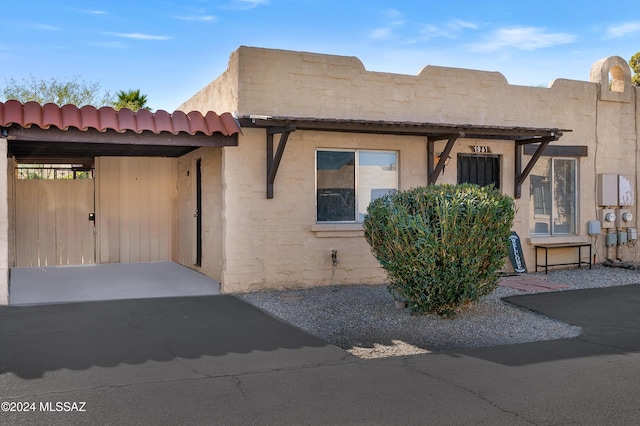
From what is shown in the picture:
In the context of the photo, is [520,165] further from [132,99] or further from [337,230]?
[132,99]

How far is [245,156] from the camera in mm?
10148

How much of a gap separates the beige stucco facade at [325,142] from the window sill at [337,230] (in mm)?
19

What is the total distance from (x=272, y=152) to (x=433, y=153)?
10.7 feet

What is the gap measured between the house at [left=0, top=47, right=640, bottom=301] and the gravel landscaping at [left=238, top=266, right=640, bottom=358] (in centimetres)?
109

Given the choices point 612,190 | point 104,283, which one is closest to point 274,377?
point 104,283

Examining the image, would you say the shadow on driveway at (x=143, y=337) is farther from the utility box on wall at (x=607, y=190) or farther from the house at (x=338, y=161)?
the utility box on wall at (x=607, y=190)

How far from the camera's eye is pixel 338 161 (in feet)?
36.1

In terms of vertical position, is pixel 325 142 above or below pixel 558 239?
above

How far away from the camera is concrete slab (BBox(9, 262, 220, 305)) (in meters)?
9.51

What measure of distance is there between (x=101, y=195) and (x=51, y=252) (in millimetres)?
1690

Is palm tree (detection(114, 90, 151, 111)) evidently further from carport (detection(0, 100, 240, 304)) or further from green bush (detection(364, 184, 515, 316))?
green bush (detection(364, 184, 515, 316))

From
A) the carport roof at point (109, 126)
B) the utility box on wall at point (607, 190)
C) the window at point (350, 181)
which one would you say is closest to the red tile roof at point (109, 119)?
the carport roof at point (109, 126)

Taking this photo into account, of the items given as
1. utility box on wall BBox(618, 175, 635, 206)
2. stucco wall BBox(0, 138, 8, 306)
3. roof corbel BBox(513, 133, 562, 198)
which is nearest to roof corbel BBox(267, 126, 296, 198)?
stucco wall BBox(0, 138, 8, 306)

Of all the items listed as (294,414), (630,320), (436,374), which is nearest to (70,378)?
(294,414)
